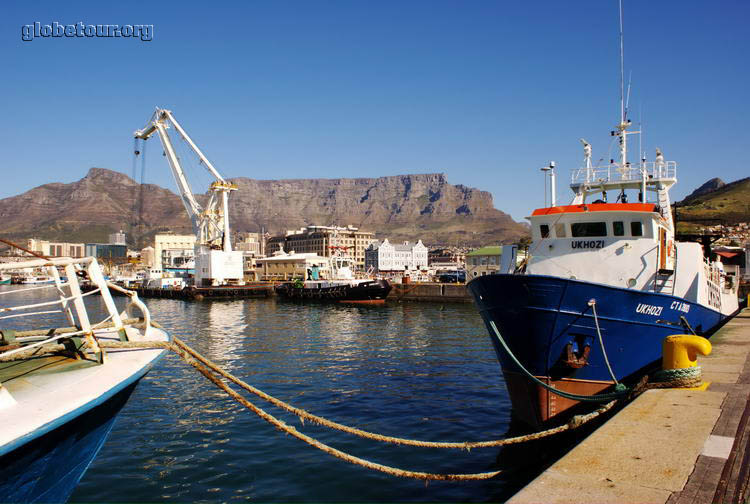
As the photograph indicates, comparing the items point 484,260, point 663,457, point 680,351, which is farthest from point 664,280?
point 484,260

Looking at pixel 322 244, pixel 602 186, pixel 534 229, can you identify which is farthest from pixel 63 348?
pixel 322 244

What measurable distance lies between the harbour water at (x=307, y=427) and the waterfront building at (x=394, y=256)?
138160 millimetres

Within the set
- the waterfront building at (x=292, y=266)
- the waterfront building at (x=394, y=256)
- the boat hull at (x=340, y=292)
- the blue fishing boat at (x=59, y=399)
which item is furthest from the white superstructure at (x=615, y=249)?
the waterfront building at (x=394, y=256)

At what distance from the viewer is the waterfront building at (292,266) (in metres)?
99.6

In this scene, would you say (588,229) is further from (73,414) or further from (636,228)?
(73,414)

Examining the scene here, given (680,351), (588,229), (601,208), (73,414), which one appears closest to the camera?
(73,414)

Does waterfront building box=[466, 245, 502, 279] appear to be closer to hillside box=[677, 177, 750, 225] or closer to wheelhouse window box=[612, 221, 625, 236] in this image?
hillside box=[677, 177, 750, 225]

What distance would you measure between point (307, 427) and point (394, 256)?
155m

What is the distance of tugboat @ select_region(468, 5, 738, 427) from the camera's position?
38.1 feet

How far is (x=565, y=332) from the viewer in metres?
11.6

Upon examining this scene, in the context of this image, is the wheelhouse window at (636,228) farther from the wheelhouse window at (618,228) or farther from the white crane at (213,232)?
the white crane at (213,232)

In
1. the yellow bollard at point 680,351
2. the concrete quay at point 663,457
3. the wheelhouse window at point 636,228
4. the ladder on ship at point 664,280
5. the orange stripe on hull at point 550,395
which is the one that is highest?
the wheelhouse window at point 636,228

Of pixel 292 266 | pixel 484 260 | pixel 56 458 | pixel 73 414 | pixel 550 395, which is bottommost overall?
pixel 550 395

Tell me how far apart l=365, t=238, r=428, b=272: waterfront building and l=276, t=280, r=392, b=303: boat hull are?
89160 mm
